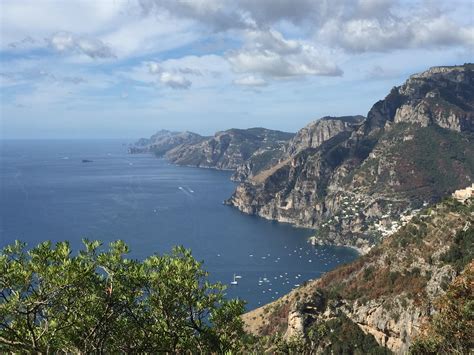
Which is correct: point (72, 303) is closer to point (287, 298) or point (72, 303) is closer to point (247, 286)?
point (287, 298)

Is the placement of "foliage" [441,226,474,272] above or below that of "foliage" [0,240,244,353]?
below

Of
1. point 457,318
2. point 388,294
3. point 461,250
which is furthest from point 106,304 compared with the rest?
point 461,250

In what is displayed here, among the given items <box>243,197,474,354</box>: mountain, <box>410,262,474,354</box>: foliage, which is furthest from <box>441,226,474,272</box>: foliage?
<box>410,262,474,354</box>: foliage

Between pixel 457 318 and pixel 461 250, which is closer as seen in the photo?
pixel 457 318

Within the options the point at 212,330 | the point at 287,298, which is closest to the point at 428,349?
the point at 212,330

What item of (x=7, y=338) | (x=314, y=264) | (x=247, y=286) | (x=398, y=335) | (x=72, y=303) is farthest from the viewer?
(x=314, y=264)

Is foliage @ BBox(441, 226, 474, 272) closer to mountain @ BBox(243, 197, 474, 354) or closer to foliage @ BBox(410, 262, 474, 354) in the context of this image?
mountain @ BBox(243, 197, 474, 354)

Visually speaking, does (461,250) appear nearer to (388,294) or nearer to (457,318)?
(388,294)
